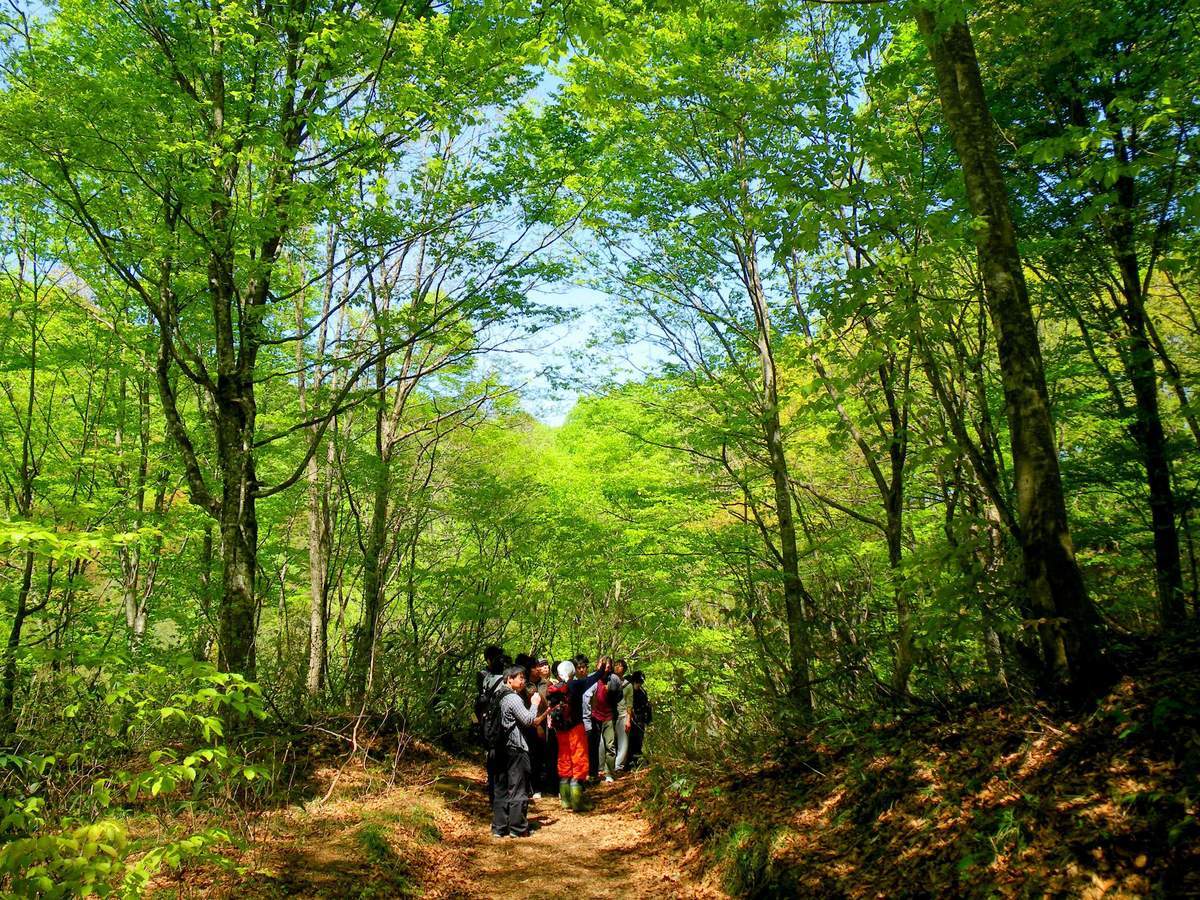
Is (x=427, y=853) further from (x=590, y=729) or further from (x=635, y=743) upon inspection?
(x=635, y=743)

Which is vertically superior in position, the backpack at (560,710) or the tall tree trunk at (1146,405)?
the tall tree trunk at (1146,405)

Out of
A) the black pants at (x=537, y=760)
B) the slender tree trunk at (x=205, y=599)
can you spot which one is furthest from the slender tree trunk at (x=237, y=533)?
the black pants at (x=537, y=760)

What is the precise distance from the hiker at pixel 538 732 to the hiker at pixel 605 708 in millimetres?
898

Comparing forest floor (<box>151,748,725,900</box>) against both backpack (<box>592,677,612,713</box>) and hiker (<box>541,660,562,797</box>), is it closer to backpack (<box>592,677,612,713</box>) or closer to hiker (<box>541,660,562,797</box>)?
hiker (<box>541,660,562,797</box>)

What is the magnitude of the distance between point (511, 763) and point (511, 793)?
0.35m

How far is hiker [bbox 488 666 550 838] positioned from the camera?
278 inches

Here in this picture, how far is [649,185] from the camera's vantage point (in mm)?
9906

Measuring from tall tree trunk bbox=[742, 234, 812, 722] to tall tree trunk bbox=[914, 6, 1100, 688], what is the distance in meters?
3.05

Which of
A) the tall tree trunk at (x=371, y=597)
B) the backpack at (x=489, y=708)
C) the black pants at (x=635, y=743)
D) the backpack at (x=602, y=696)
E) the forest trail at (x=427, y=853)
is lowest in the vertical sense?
the black pants at (x=635, y=743)

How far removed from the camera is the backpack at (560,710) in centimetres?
856

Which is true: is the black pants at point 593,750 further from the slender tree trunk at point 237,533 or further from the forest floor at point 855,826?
the slender tree trunk at point 237,533

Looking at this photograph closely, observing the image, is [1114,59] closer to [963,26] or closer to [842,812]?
[963,26]

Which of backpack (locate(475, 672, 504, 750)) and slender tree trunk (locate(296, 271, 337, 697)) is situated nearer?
backpack (locate(475, 672, 504, 750))

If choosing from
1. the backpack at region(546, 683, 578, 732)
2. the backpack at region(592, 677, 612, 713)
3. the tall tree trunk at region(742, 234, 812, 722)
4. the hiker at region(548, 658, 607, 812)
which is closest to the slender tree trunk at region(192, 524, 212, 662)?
the backpack at region(546, 683, 578, 732)
